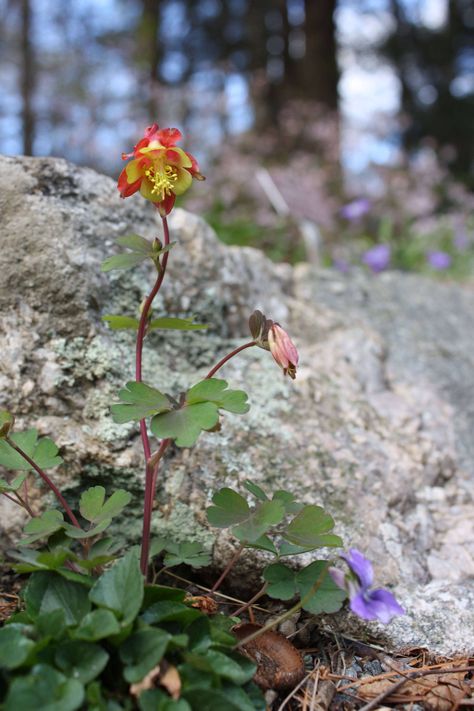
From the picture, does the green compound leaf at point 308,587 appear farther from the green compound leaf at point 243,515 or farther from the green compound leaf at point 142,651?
the green compound leaf at point 142,651

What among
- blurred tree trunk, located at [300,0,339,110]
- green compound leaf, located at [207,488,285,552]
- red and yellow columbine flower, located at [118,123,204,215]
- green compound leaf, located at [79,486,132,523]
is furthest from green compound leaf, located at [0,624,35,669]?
blurred tree trunk, located at [300,0,339,110]

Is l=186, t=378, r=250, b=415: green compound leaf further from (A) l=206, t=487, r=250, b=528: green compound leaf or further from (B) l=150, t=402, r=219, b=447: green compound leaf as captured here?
(A) l=206, t=487, r=250, b=528: green compound leaf

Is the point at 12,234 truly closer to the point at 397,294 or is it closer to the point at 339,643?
the point at 339,643

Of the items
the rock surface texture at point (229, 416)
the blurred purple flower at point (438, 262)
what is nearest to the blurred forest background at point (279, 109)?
the blurred purple flower at point (438, 262)

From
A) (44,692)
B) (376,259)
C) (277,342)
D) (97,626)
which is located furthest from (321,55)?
(44,692)

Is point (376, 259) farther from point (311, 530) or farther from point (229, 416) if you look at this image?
point (311, 530)
